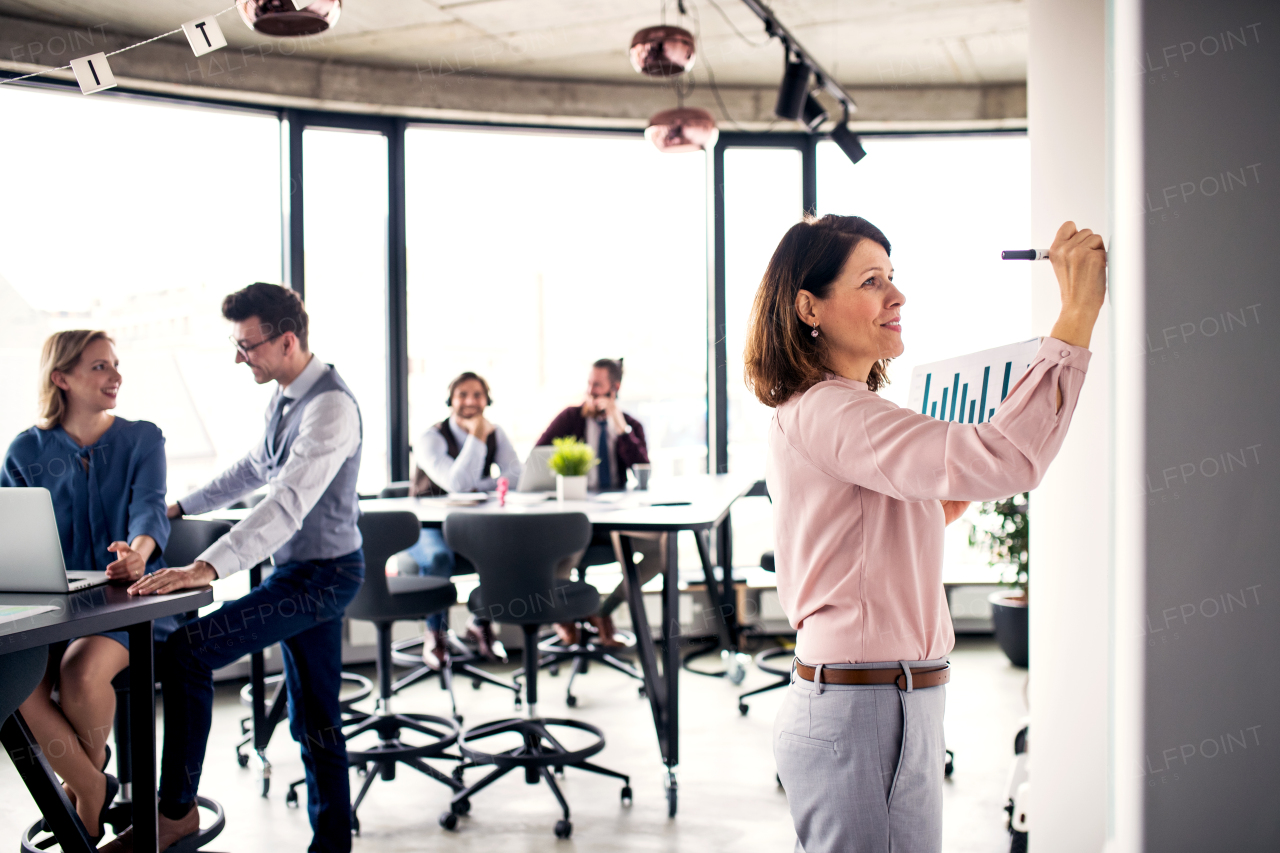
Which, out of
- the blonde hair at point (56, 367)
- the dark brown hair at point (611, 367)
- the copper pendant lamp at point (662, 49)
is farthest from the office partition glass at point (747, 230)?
the blonde hair at point (56, 367)

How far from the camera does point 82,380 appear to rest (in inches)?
109

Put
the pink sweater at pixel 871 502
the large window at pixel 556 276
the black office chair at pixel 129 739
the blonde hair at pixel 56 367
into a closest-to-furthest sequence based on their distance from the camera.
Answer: the pink sweater at pixel 871 502 < the black office chair at pixel 129 739 < the blonde hair at pixel 56 367 < the large window at pixel 556 276

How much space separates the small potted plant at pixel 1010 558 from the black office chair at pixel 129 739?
11.5 feet

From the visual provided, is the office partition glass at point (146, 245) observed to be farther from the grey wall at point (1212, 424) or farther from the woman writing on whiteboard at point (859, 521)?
the grey wall at point (1212, 424)

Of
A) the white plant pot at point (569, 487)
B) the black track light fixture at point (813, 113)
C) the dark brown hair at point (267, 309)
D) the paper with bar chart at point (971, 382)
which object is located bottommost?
the white plant pot at point (569, 487)

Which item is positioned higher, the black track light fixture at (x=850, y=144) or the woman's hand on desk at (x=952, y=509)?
the black track light fixture at (x=850, y=144)

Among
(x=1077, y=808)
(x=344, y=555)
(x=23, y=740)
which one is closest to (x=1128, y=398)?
(x=1077, y=808)

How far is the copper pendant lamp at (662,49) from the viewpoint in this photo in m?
3.81

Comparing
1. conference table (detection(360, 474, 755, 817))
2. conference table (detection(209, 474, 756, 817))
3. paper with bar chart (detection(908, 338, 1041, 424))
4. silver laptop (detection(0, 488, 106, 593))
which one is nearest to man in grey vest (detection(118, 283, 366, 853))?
silver laptop (detection(0, 488, 106, 593))

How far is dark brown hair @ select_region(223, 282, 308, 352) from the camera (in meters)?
2.67

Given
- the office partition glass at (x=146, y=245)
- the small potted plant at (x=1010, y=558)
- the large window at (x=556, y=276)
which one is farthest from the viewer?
the large window at (x=556, y=276)

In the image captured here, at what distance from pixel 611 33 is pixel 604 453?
2194mm

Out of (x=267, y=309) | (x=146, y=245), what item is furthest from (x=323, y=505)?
(x=146, y=245)

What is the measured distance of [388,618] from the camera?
352cm
